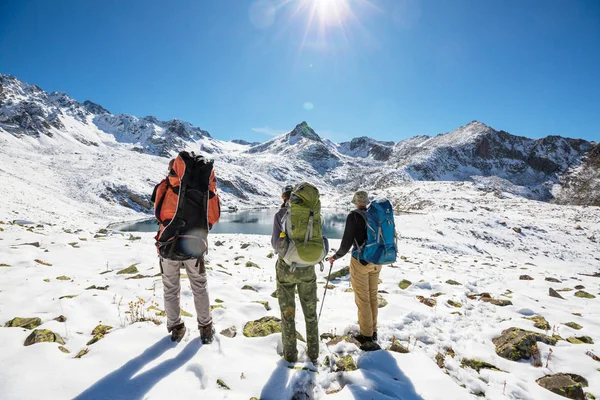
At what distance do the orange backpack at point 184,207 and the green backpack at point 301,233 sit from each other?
1558 millimetres

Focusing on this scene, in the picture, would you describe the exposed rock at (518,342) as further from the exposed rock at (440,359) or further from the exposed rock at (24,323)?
the exposed rock at (24,323)

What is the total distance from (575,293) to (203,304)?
1265 centimetres

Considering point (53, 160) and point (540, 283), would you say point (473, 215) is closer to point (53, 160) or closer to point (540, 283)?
point (540, 283)

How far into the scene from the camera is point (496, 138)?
7367 inches

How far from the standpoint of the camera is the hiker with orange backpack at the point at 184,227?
174 inches

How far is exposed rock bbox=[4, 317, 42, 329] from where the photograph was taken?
471 cm

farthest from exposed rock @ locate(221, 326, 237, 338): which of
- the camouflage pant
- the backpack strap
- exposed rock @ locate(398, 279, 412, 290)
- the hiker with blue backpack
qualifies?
exposed rock @ locate(398, 279, 412, 290)

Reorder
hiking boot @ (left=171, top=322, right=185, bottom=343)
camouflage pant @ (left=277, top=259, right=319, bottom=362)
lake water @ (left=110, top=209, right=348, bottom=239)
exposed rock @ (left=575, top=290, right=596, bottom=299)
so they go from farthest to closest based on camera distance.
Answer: lake water @ (left=110, top=209, right=348, bottom=239)
exposed rock @ (left=575, top=290, right=596, bottom=299)
hiking boot @ (left=171, top=322, right=185, bottom=343)
camouflage pant @ (left=277, top=259, right=319, bottom=362)

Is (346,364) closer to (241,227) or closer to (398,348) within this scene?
(398,348)

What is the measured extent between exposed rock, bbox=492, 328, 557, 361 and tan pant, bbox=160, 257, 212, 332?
5788 millimetres

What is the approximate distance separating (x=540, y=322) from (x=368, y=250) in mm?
5326

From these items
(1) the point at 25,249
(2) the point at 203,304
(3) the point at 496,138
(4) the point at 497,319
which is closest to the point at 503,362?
(4) the point at 497,319

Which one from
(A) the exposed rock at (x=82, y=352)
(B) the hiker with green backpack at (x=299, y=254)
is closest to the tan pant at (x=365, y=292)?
(B) the hiker with green backpack at (x=299, y=254)

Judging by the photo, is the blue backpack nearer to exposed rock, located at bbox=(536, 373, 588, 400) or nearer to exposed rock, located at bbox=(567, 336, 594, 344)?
exposed rock, located at bbox=(536, 373, 588, 400)
